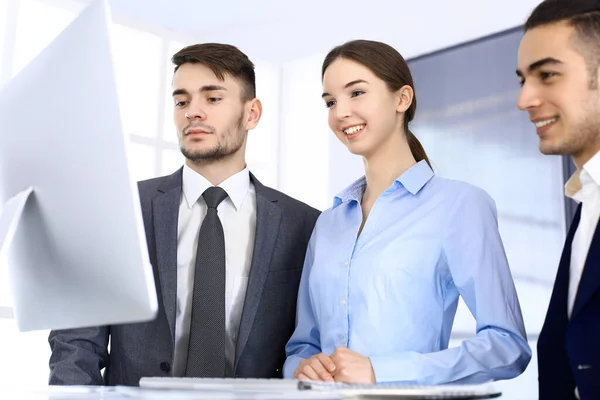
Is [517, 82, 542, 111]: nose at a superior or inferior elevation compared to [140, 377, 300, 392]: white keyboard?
superior

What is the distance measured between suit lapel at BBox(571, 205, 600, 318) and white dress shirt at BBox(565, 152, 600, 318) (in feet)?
0.25

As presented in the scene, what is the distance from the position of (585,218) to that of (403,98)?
0.73 meters

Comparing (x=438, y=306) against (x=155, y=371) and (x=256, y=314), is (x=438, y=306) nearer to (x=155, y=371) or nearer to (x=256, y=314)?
(x=256, y=314)

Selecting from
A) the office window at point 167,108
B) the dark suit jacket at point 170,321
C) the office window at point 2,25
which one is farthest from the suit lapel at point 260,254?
the office window at point 167,108

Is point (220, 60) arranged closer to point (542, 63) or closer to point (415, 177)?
point (415, 177)

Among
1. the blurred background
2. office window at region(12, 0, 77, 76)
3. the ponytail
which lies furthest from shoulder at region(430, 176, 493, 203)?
office window at region(12, 0, 77, 76)

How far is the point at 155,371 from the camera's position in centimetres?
194

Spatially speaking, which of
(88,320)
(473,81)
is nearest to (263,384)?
(88,320)

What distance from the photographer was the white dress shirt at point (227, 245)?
2004 mm

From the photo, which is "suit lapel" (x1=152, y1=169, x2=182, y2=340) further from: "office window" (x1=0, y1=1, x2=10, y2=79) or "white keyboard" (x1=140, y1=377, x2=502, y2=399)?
"office window" (x1=0, y1=1, x2=10, y2=79)

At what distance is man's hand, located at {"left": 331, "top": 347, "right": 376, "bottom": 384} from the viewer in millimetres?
1515

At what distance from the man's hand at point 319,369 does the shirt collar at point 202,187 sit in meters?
0.77

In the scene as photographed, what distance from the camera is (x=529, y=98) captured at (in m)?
1.59

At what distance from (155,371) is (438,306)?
81 cm
